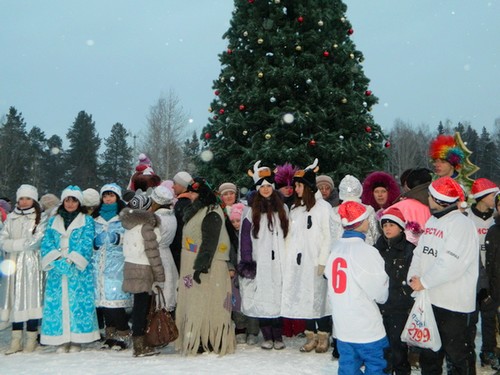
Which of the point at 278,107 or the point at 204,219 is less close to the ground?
the point at 278,107

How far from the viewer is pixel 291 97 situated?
1280 centimetres

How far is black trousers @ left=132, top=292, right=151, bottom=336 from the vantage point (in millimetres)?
6266

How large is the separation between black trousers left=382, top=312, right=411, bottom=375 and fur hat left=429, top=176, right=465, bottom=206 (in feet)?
3.94

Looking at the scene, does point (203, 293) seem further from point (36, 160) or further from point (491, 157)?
point (491, 157)

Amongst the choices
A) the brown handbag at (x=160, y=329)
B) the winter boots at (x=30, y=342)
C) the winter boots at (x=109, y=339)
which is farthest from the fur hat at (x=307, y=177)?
the winter boots at (x=30, y=342)

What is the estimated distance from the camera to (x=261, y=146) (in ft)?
40.7

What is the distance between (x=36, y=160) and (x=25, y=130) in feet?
12.3

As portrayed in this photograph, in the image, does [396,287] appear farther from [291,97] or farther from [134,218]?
[291,97]

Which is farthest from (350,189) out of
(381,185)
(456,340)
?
(456,340)

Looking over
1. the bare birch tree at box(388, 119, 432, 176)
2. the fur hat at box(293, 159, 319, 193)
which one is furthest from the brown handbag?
the bare birch tree at box(388, 119, 432, 176)

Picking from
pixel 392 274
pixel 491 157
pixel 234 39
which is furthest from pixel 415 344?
pixel 491 157

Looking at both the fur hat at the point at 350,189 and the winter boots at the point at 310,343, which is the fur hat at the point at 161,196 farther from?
the winter boots at the point at 310,343

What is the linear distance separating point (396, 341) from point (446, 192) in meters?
1.56

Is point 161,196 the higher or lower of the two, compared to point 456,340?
higher
